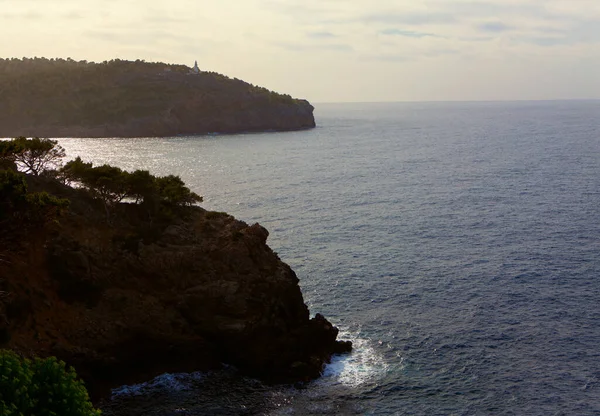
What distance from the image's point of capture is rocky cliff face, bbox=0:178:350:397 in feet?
156

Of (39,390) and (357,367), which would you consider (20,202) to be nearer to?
(39,390)

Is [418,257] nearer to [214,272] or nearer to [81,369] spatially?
[214,272]

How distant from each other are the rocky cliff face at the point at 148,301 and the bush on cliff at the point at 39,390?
49.9 feet

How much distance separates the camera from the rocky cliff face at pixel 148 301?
4762 cm

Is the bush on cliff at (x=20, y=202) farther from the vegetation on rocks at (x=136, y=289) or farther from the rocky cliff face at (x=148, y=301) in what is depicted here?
the rocky cliff face at (x=148, y=301)

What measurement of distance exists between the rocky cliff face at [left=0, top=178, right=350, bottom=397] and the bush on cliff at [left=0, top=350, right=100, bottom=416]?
1520 centimetres

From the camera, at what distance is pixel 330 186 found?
136m

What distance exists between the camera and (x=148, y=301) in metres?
52.5

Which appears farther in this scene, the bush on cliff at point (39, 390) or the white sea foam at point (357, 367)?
the white sea foam at point (357, 367)

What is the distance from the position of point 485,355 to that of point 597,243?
40.9 meters

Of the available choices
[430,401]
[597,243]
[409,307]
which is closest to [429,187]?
[597,243]

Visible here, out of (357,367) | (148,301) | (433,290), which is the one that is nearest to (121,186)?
(148,301)

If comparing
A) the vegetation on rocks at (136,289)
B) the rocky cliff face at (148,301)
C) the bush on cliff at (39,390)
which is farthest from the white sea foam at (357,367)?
the bush on cliff at (39,390)

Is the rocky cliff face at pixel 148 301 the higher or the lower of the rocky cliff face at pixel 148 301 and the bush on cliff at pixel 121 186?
the lower
